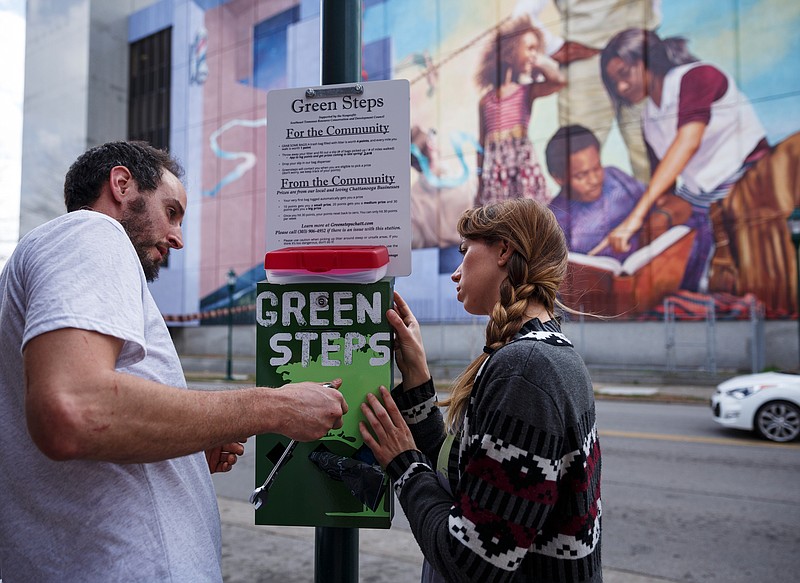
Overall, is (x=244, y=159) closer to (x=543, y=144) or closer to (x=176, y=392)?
(x=543, y=144)

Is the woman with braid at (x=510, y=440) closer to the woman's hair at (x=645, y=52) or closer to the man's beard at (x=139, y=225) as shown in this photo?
the man's beard at (x=139, y=225)

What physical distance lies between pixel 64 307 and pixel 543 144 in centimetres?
2081

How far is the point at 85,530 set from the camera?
4.01ft

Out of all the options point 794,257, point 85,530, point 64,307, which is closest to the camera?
point 64,307

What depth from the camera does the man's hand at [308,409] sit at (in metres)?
1.34

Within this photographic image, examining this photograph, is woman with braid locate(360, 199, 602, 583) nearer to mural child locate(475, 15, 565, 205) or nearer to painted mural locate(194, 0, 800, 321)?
painted mural locate(194, 0, 800, 321)

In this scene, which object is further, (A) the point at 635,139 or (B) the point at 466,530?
(A) the point at 635,139

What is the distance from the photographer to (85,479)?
1.24 meters

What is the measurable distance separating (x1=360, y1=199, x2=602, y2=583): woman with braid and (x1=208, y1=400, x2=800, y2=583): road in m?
2.65

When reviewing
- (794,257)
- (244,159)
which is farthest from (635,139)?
(244,159)

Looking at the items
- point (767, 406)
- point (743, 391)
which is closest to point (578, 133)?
point (743, 391)

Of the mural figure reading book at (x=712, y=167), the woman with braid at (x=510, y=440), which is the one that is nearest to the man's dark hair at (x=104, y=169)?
the woman with braid at (x=510, y=440)

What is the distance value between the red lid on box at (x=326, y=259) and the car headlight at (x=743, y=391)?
9.61 metres

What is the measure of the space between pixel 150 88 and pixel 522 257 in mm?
33835
